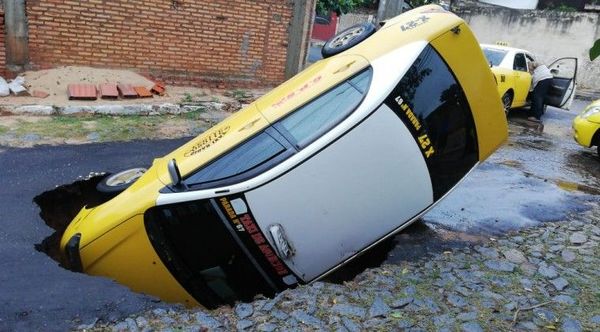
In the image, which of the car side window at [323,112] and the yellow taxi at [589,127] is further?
the yellow taxi at [589,127]

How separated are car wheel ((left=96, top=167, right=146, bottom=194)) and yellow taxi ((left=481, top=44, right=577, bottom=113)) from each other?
8.50 meters

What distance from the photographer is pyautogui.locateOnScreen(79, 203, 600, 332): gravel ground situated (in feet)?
10.2

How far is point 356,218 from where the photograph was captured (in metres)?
3.66

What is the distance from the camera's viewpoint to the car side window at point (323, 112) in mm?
3572

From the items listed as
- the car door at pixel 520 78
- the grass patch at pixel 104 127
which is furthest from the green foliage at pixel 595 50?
the car door at pixel 520 78

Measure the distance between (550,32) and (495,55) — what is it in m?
12.4

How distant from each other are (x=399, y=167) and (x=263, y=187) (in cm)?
103

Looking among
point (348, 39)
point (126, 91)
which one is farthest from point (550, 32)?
point (348, 39)

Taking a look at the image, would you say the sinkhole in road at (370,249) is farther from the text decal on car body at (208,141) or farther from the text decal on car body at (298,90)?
the text decal on car body at (298,90)

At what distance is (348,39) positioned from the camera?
14.6 feet

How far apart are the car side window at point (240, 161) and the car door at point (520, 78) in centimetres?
907

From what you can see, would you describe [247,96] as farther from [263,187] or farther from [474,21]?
[474,21]

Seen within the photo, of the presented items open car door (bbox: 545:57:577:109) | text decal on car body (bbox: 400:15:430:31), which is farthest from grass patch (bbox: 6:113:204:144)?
open car door (bbox: 545:57:577:109)

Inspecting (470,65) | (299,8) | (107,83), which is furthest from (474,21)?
(470,65)
